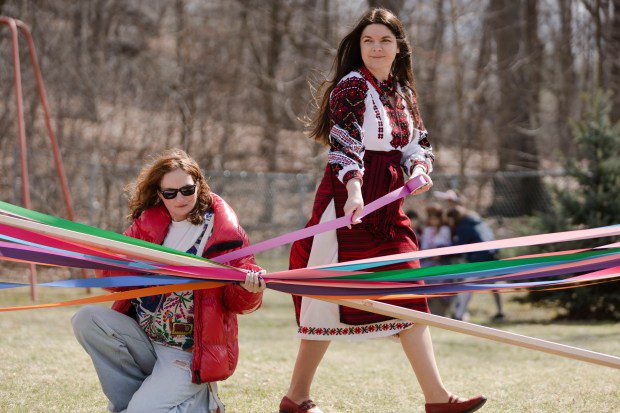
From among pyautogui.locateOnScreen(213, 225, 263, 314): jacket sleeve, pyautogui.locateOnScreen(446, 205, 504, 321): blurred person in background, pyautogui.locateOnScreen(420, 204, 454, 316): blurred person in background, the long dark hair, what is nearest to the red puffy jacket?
pyautogui.locateOnScreen(213, 225, 263, 314): jacket sleeve

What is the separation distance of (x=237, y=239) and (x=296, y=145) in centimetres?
1842

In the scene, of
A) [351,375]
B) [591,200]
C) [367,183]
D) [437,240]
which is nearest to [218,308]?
[367,183]

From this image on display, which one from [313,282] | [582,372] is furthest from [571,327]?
[313,282]

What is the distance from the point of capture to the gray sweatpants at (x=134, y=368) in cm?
362

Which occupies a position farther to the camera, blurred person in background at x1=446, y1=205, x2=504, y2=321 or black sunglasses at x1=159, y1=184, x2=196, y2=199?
blurred person in background at x1=446, y1=205, x2=504, y2=321

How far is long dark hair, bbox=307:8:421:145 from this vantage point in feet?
13.4

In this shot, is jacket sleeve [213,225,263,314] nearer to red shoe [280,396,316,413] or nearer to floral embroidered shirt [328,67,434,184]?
floral embroidered shirt [328,67,434,184]

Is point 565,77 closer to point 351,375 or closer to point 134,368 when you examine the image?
point 351,375

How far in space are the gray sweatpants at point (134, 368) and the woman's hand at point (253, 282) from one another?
1.65 ft

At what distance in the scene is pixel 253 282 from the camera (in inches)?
136

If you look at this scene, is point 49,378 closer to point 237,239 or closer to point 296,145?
point 237,239

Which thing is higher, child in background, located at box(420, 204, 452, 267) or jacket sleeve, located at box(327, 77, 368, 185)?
jacket sleeve, located at box(327, 77, 368, 185)

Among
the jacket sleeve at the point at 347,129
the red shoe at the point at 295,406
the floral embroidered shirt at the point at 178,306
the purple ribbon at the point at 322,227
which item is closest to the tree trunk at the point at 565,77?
the jacket sleeve at the point at 347,129

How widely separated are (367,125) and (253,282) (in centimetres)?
95
